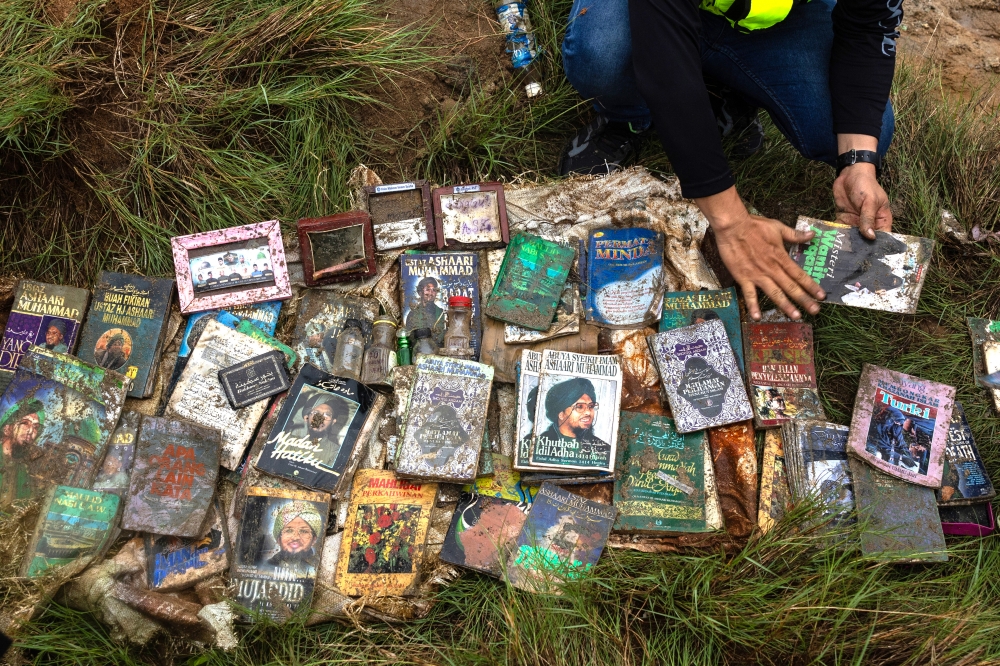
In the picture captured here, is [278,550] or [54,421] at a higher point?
[54,421]

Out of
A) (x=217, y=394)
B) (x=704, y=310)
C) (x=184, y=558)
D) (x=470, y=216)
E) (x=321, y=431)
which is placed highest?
(x=470, y=216)

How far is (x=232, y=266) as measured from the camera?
261 centimetres

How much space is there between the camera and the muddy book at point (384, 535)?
2.27 meters

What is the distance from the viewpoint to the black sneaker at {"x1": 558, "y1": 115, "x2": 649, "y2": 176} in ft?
9.35

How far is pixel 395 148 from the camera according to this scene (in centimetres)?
287

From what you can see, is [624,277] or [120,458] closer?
[120,458]

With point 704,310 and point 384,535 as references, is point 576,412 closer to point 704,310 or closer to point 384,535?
point 704,310

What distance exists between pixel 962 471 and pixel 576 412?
4.61 feet

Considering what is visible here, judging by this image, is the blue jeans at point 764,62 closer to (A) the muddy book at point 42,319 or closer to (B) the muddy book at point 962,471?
(B) the muddy book at point 962,471

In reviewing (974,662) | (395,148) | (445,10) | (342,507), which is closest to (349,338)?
(342,507)

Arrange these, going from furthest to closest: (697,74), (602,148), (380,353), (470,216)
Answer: (602,148), (470,216), (380,353), (697,74)

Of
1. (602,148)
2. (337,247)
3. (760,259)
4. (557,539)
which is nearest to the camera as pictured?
(760,259)

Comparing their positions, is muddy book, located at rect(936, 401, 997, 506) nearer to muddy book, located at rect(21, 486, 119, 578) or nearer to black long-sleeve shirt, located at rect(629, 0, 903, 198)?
black long-sleeve shirt, located at rect(629, 0, 903, 198)

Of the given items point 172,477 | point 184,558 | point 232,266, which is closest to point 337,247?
point 232,266
